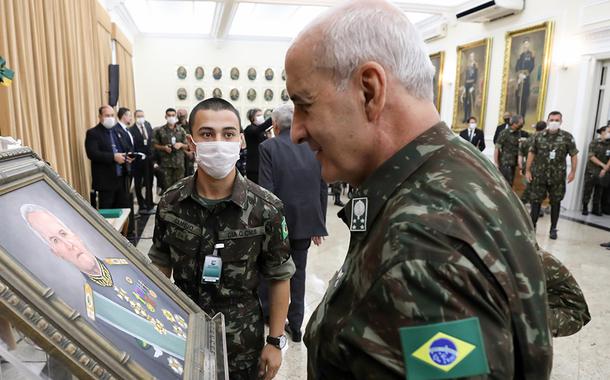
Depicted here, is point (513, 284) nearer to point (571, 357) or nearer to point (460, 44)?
point (571, 357)

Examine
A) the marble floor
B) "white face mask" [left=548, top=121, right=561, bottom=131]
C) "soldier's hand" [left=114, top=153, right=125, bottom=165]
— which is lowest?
the marble floor

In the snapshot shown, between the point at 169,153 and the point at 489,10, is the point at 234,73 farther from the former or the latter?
the point at 489,10

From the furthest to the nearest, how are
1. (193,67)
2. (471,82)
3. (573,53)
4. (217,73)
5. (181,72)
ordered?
(217,73), (193,67), (181,72), (471,82), (573,53)

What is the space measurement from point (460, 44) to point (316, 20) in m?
9.95

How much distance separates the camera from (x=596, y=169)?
664 centimetres

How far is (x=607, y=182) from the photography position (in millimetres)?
6438

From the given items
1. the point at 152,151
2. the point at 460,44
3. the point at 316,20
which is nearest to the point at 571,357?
the point at 316,20

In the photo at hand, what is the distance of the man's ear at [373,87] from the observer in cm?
64

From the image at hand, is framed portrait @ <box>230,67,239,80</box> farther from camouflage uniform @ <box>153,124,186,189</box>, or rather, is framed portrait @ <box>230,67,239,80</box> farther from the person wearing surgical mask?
the person wearing surgical mask

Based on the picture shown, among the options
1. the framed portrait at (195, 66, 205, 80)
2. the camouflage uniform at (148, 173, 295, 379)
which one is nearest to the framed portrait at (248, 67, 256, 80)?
the framed portrait at (195, 66, 205, 80)

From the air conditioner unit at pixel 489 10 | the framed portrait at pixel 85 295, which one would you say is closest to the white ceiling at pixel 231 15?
the air conditioner unit at pixel 489 10

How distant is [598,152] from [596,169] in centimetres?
28

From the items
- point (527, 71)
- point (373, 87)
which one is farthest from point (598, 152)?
point (373, 87)

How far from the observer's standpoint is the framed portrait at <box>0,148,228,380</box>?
1.73 ft
